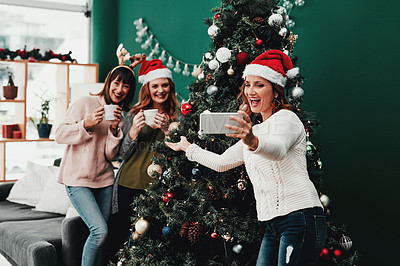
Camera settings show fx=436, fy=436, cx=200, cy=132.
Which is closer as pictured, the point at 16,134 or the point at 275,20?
the point at 275,20

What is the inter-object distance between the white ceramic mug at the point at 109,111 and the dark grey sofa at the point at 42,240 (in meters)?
0.76

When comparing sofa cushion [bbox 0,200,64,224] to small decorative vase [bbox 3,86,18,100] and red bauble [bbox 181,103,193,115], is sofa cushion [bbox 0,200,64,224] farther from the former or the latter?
red bauble [bbox 181,103,193,115]

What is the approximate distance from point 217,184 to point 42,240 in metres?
1.37

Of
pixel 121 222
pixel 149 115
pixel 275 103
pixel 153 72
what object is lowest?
pixel 121 222

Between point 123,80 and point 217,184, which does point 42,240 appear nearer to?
point 123,80

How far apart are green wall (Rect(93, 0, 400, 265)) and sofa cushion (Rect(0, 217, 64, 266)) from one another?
5.88ft

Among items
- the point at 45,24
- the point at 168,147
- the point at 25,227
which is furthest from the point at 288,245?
the point at 45,24

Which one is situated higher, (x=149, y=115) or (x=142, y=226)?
(x=149, y=115)

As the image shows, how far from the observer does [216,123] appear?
148cm

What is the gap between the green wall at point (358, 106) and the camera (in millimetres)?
2400

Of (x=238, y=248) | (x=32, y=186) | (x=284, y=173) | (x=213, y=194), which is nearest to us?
(x=284, y=173)

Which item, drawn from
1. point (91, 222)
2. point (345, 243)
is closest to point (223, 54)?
point (345, 243)

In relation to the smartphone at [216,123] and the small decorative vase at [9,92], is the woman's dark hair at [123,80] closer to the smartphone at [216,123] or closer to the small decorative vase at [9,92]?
the smartphone at [216,123]

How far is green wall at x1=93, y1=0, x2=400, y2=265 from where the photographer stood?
7.88ft
